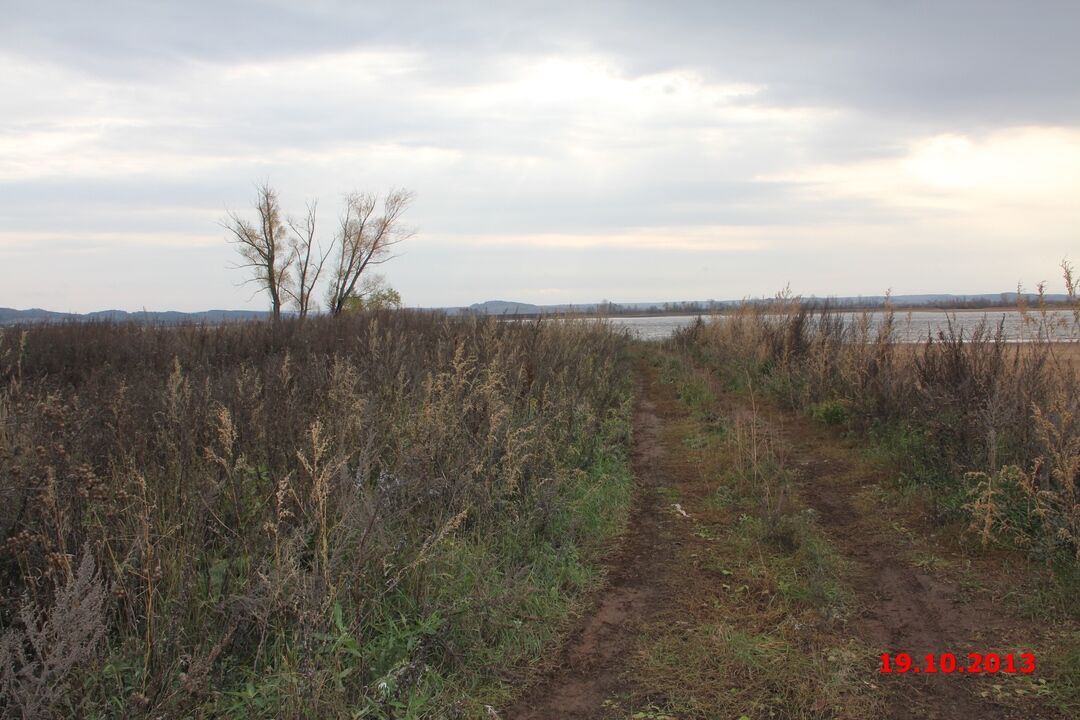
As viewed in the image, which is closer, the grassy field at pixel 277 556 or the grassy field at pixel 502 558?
the grassy field at pixel 277 556

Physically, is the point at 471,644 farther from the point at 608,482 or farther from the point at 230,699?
the point at 608,482

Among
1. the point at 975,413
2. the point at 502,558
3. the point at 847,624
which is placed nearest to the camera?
the point at 847,624

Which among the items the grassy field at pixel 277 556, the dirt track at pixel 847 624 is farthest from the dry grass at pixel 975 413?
the grassy field at pixel 277 556

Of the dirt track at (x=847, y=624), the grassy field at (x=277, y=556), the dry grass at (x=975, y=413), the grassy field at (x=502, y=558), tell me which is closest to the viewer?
the grassy field at (x=277, y=556)

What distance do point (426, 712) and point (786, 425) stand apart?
8.50 m

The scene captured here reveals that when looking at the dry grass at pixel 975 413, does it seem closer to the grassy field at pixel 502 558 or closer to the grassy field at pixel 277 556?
the grassy field at pixel 502 558

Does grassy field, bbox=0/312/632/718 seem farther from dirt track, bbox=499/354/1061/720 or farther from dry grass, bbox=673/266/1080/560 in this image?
dry grass, bbox=673/266/1080/560

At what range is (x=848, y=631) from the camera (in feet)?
12.7

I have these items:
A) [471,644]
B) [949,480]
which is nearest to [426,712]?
[471,644]

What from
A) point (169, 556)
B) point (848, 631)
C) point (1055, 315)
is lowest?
point (848, 631)

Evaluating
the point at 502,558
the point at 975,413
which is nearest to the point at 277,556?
the point at 502,558

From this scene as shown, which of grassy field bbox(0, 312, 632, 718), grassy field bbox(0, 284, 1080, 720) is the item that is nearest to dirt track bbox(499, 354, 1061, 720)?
grassy field bbox(0, 284, 1080, 720)

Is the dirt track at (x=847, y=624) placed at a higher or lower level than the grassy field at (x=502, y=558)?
lower

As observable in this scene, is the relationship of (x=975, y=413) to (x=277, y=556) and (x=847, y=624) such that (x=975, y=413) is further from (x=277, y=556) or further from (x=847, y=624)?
(x=277, y=556)
